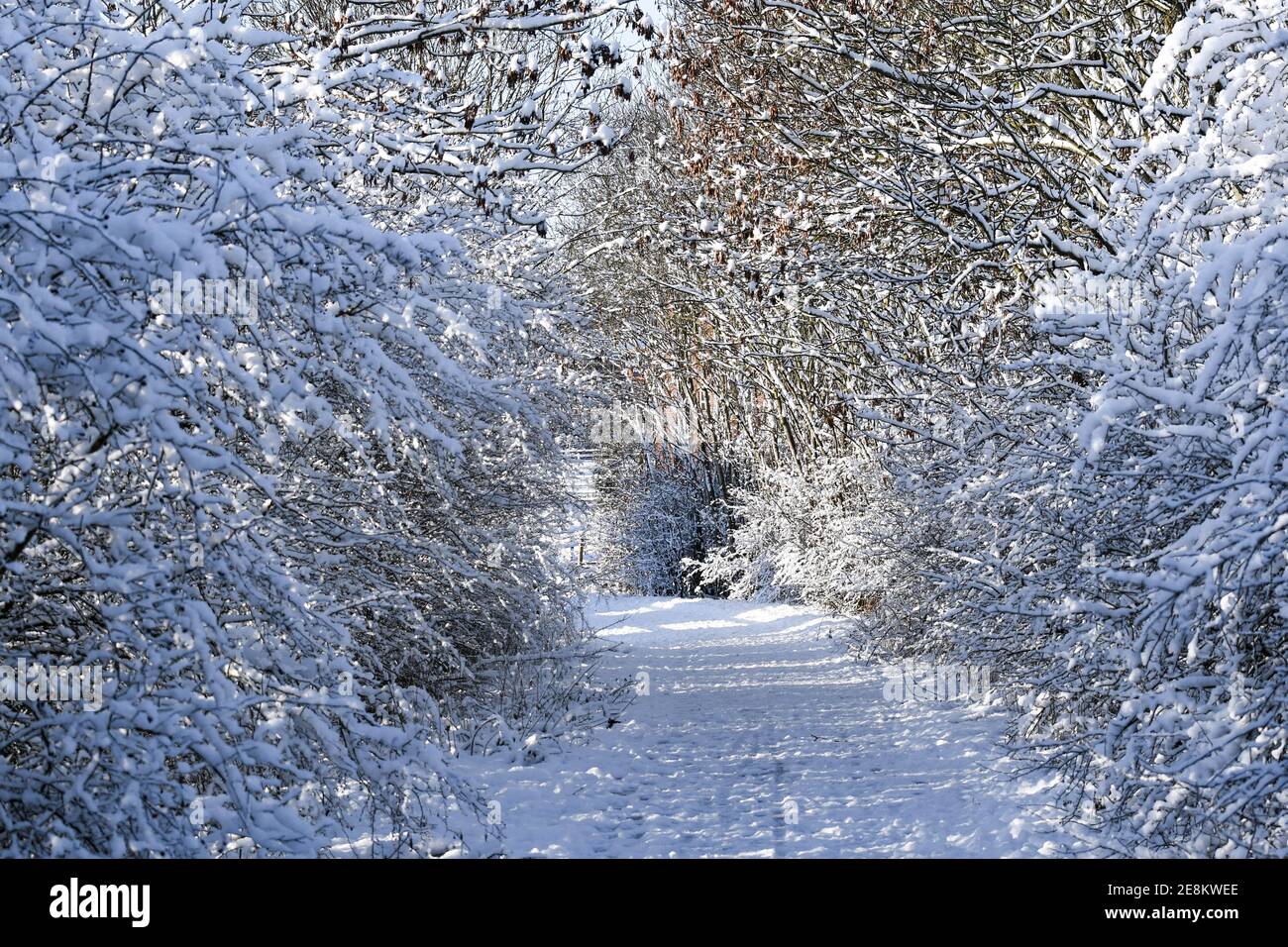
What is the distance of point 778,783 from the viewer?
7.54 m

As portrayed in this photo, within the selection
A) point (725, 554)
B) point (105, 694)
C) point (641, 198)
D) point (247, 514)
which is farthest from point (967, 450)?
point (725, 554)

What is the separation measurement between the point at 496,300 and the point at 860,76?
548cm

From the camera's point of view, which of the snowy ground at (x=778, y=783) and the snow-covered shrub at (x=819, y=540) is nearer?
the snowy ground at (x=778, y=783)

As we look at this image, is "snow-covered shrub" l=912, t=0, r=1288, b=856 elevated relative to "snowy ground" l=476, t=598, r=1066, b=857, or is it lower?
elevated

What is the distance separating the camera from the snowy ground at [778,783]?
235 inches

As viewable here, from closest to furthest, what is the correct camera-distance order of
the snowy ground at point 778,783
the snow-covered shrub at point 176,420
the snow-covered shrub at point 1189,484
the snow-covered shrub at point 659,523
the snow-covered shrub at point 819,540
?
the snow-covered shrub at point 176,420 → the snow-covered shrub at point 1189,484 → the snowy ground at point 778,783 → the snow-covered shrub at point 819,540 → the snow-covered shrub at point 659,523

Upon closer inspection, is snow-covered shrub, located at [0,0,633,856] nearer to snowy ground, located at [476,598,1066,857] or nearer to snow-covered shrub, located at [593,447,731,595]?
snowy ground, located at [476,598,1066,857]

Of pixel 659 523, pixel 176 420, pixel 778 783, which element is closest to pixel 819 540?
pixel 778 783

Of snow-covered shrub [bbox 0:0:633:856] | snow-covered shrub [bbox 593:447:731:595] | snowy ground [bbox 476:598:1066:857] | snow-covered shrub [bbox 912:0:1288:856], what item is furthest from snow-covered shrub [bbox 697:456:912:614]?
snow-covered shrub [bbox 0:0:633:856]

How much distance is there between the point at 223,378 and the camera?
3.75 meters

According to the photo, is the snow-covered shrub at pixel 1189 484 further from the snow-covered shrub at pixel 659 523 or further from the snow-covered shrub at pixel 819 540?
the snow-covered shrub at pixel 659 523

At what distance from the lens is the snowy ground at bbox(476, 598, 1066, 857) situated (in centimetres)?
597

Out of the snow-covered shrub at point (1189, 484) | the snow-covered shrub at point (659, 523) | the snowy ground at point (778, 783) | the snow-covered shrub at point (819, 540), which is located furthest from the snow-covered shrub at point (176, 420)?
the snow-covered shrub at point (659, 523)
